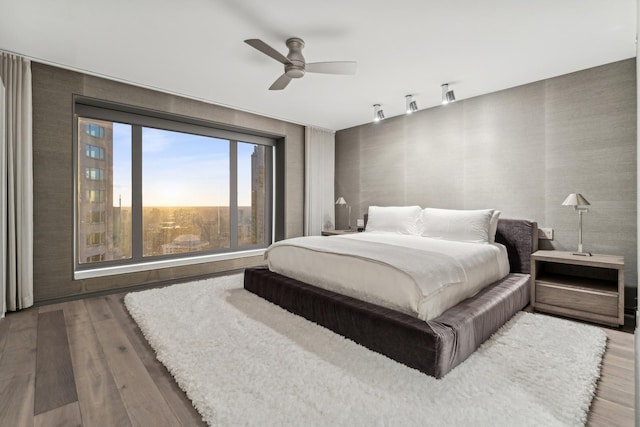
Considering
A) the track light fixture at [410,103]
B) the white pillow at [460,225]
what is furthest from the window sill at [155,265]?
the track light fixture at [410,103]

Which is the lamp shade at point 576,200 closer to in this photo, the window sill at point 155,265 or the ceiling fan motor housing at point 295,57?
the ceiling fan motor housing at point 295,57

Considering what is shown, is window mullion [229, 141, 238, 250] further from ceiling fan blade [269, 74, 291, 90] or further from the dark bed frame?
ceiling fan blade [269, 74, 291, 90]

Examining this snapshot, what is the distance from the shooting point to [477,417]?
1.40 meters

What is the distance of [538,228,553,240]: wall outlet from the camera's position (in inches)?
128

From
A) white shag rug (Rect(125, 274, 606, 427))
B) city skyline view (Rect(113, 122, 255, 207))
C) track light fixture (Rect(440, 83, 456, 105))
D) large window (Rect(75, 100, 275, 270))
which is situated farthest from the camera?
city skyline view (Rect(113, 122, 255, 207))

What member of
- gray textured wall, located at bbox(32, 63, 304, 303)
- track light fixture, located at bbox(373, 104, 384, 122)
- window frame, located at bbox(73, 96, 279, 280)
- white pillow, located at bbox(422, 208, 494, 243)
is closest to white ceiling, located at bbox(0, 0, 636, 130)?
gray textured wall, located at bbox(32, 63, 304, 303)

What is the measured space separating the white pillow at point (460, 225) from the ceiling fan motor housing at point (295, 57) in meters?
2.26

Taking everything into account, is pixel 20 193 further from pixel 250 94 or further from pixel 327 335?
pixel 327 335

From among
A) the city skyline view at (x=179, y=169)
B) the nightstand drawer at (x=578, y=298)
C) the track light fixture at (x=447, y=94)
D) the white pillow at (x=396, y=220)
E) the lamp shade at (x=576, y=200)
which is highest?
the track light fixture at (x=447, y=94)

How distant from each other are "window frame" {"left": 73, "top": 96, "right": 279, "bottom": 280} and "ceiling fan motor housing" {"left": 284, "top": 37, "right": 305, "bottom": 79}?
2.06m

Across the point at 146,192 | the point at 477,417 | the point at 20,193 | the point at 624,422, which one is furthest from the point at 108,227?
the point at 624,422

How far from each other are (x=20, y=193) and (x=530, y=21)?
15.1ft

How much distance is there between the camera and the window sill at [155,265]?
3334 mm

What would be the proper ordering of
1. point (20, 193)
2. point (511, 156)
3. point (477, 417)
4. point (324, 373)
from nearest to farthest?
1. point (477, 417)
2. point (324, 373)
3. point (20, 193)
4. point (511, 156)
